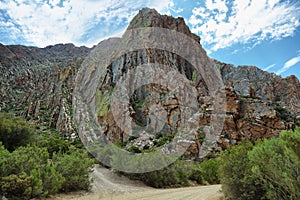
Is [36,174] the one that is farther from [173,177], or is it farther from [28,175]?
[173,177]

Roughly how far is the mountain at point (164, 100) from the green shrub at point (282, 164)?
24.5 m

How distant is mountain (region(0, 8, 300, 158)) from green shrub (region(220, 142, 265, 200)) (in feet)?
73.1

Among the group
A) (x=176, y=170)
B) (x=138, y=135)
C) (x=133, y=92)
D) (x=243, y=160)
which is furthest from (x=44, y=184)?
(x=133, y=92)

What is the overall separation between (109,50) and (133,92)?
3032 centimetres

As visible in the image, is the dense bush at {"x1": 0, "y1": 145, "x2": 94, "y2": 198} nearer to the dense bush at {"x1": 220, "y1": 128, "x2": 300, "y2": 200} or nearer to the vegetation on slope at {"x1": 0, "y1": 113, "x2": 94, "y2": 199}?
the vegetation on slope at {"x1": 0, "y1": 113, "x2": 94, "y2": 199}

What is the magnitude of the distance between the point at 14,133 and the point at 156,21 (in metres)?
74.8

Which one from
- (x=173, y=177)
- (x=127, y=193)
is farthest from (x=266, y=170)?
(x=173, y=177)

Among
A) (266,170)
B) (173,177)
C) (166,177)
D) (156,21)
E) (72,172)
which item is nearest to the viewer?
(266,170)

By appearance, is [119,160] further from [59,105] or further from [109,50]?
[109,50]

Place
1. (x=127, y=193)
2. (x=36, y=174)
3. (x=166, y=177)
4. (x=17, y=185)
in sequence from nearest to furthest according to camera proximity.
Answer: (x=17, y=185), (x=36, y=174), (x=127, y=193), (x=166, y=177)

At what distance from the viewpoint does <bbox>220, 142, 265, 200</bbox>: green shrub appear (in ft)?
24.0

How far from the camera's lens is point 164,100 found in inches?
1989

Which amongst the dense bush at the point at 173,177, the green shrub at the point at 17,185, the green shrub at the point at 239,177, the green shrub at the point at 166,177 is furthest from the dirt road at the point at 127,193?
the green shrub at the point at 239,177

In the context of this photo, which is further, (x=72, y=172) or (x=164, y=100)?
(x=164, y=100)
